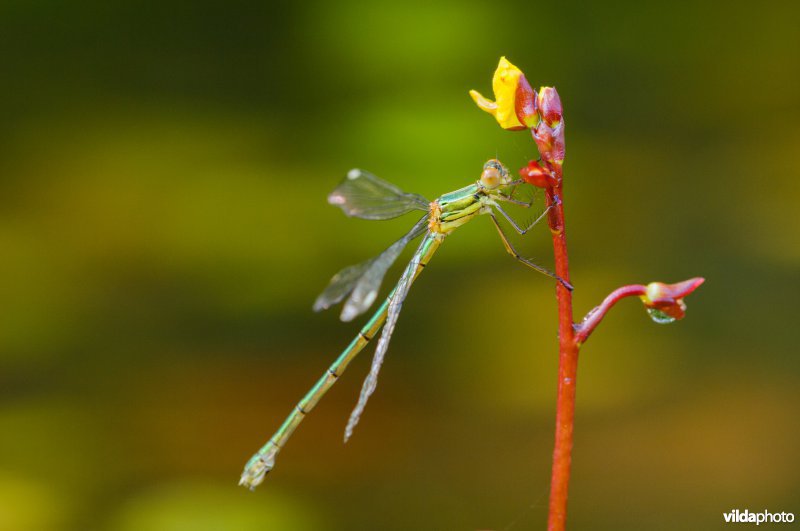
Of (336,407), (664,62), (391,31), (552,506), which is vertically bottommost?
(336,407)

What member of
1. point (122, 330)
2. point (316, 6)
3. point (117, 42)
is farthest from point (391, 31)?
point (122, 330)

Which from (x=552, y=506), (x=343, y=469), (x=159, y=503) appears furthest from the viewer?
(x=343, y=469)

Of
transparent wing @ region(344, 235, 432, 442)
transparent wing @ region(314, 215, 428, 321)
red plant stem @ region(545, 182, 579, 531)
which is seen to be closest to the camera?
red plant stem @ region(545, 182, 579, 531)

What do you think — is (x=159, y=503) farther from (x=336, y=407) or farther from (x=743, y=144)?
(x=743, y=144)

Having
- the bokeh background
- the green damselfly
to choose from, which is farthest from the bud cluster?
the bokeh background

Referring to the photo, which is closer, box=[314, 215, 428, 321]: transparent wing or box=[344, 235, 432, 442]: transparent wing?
box=[344, 235, 432, 442]: transparent wing

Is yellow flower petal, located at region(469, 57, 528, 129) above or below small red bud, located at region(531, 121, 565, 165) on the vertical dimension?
above

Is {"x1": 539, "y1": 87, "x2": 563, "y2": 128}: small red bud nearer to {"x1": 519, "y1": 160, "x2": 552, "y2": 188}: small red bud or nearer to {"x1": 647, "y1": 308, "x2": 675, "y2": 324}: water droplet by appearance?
{"x1": 519, "y1": 160, "x2": 552, "y2": 188}: small red bud
